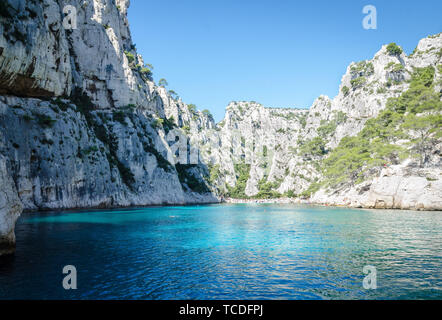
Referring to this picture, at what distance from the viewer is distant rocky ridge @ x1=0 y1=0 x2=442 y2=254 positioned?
16.8m

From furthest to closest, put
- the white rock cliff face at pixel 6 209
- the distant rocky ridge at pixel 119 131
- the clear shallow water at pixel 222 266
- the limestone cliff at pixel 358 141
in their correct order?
the limestone cliff at pixel 358 141
the distant rocky ridge at pixel 119 131
the white rock cliff face at pixel 6 209
the clear shallow water at pixel 222 266

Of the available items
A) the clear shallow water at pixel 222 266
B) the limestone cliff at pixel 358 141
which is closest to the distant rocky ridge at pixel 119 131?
the limestone cliff at pixel 358 141

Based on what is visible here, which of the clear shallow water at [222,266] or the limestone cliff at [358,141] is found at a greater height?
the limestone cliff at [358,141]

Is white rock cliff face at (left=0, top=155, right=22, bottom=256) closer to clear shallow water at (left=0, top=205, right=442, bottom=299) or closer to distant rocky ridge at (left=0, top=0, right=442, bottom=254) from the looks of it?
distant rocky ridge at (left=0, top=0, right=442, bottom=254)

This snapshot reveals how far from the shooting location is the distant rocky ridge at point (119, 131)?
16.8 m

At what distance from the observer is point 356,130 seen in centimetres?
9769

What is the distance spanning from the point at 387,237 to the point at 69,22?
67552 mm

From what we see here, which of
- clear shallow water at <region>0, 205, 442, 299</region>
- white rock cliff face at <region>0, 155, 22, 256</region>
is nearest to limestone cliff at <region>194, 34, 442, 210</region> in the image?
clear shallow water at <region>0, 205, 442, 299</region>

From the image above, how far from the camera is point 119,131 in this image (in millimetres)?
71438

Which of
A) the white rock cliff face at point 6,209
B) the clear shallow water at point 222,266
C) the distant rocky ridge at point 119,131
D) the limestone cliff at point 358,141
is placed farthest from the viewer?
the limestone cliff at point 358,141

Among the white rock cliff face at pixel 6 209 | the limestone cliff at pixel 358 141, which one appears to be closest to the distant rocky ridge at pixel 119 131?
the white rock cliff face at pixel 6 209

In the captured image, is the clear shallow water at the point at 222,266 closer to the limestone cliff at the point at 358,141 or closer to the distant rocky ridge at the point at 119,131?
the distant rocky ridge at the point at 119,131

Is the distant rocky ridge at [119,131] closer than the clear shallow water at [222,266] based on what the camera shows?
No

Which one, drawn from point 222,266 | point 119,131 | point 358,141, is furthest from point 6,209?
point 358,141
